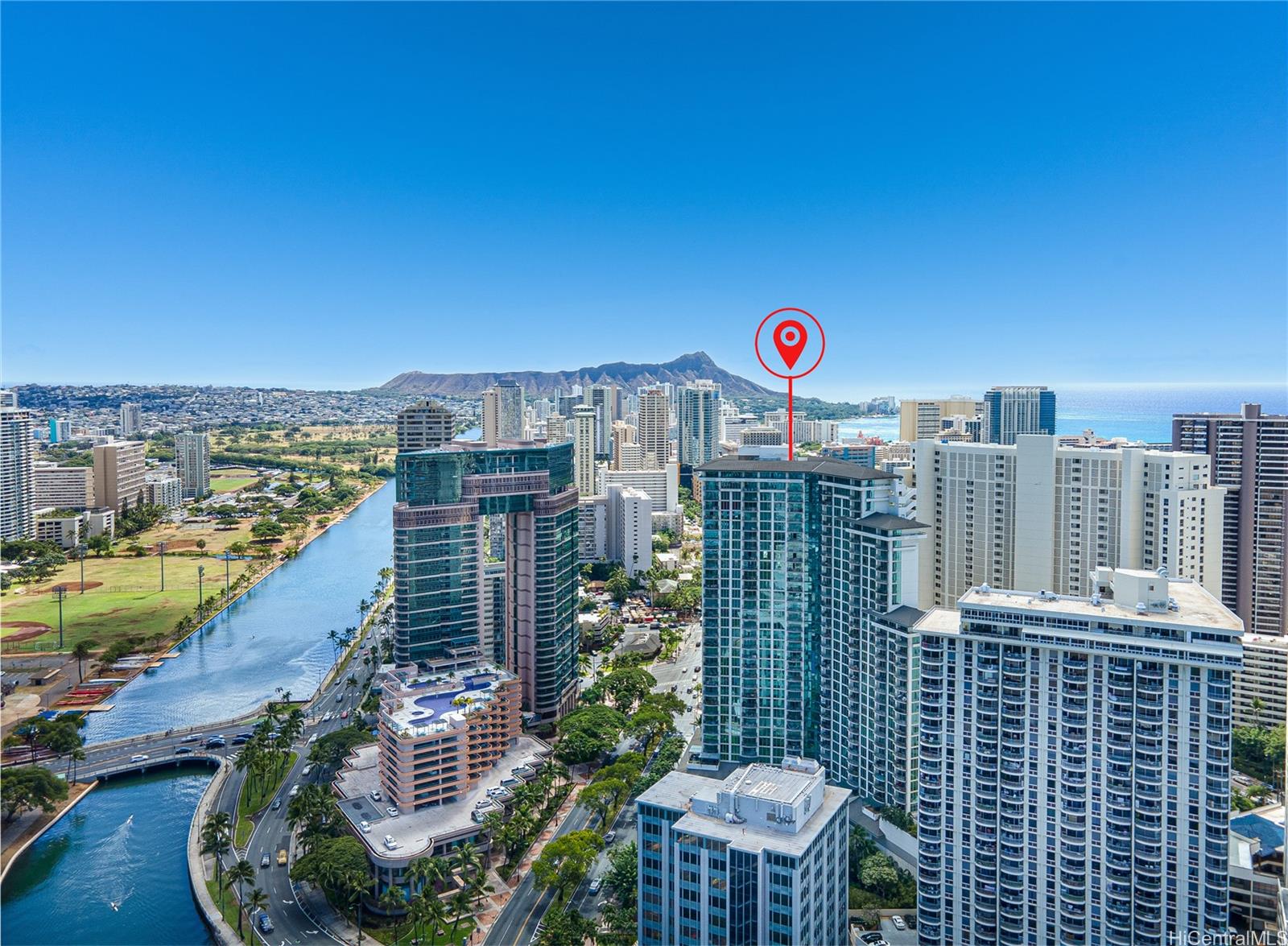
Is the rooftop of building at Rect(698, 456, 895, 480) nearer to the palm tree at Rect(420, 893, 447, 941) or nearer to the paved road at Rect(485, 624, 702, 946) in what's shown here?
the paved road at Rect(485, 624, 702, 946)

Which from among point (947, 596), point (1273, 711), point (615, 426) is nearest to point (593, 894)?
point (947, 596)

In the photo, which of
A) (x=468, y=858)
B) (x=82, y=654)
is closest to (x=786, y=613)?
(x=468, y=858)

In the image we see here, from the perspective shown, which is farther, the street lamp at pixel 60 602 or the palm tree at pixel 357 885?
the street lamp at pixel 60 602

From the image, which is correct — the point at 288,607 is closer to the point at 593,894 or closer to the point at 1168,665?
the point at 593,894

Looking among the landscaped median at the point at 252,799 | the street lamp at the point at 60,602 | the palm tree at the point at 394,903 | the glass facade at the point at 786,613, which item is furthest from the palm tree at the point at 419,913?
the street lamp at the point at 60,602

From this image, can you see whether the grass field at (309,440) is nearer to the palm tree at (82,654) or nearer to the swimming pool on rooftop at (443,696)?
the palm tree at (82,654)

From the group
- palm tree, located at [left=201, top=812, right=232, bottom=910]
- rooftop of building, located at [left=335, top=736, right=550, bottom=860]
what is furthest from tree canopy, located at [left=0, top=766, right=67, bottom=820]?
rooftop of building, located at [left=335, top=736, right=550, bottom=860]
